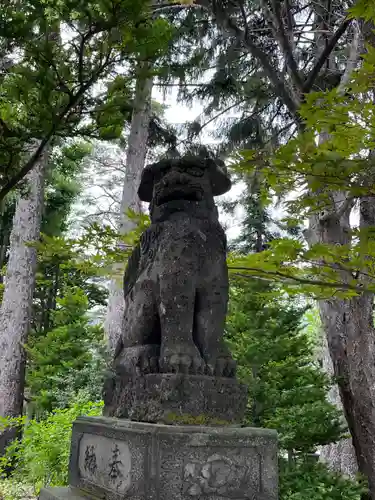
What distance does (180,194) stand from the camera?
325 cm

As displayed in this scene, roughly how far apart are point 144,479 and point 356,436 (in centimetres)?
376

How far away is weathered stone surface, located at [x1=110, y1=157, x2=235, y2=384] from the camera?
2842 millimetres

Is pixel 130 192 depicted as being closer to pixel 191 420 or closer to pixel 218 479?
pixel 191 420

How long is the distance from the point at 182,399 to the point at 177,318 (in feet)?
1.56

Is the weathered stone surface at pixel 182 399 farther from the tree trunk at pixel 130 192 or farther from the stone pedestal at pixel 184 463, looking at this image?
the tree trunk at pixel 130 192

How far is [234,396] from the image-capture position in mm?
2811

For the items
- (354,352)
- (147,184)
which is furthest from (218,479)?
(354,352)

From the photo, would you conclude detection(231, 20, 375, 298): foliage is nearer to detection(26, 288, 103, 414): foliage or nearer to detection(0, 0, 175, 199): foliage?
detection(0, 0, 175, 199): foliage

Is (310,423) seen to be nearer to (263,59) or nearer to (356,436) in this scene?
(356,436)

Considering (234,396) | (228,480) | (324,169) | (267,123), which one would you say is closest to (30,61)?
(324,169)

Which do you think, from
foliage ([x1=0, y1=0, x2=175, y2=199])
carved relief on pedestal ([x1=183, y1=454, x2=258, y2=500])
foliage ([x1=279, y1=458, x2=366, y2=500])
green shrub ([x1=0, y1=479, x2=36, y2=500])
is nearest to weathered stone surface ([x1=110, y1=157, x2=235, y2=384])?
carved relief on pedestal ([x1=183, y1=454, x2=258, y2=500])

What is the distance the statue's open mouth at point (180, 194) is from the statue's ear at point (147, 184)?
387 mm

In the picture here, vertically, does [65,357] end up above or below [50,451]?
above

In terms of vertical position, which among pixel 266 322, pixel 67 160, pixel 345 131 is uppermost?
pixel 67 160
